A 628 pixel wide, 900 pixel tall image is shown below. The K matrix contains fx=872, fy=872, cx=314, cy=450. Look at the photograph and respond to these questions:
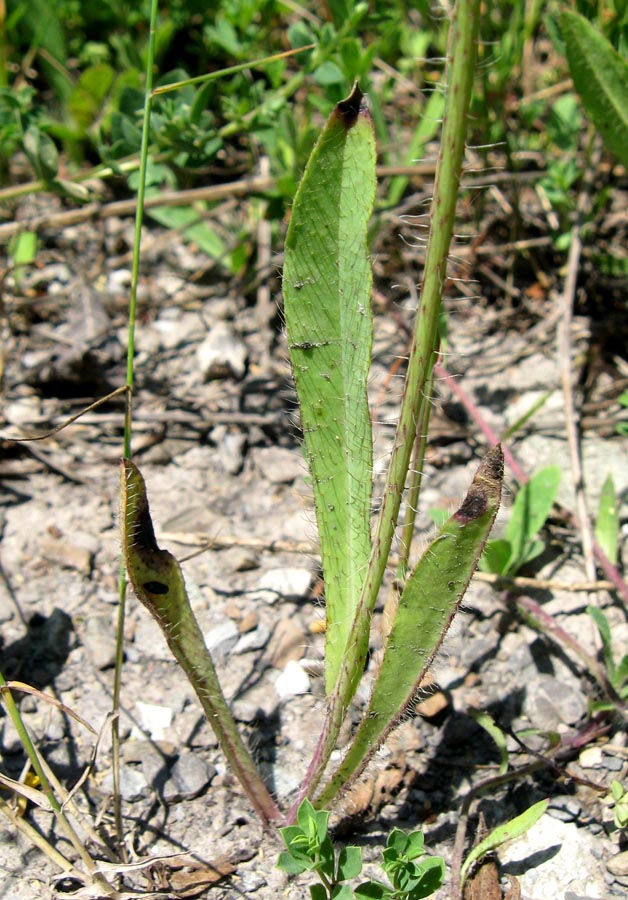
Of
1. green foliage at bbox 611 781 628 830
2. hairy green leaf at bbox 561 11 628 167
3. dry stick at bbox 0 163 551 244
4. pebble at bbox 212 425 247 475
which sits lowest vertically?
green foliage at bbox 611 781 628 830

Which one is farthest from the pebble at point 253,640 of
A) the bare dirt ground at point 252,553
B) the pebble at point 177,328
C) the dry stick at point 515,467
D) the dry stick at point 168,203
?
the dry stick at point 168,203

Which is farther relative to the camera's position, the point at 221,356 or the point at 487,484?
the point at 221,356

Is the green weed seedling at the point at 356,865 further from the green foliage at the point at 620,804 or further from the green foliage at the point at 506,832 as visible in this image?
the green foliage at the point at 620,804

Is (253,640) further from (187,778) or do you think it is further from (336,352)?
(336,352)

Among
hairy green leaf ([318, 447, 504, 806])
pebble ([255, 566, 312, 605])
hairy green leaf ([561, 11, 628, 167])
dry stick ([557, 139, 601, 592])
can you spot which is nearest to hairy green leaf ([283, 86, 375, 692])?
hairy green leaf ([318, 447, 504, 806])

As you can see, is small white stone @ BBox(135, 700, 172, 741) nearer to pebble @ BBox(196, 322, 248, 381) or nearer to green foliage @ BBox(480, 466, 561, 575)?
green foliage @ BBox(480, 466, 561, 575)

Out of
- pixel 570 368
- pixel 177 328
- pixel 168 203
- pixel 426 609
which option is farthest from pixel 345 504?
pixel 168 203
